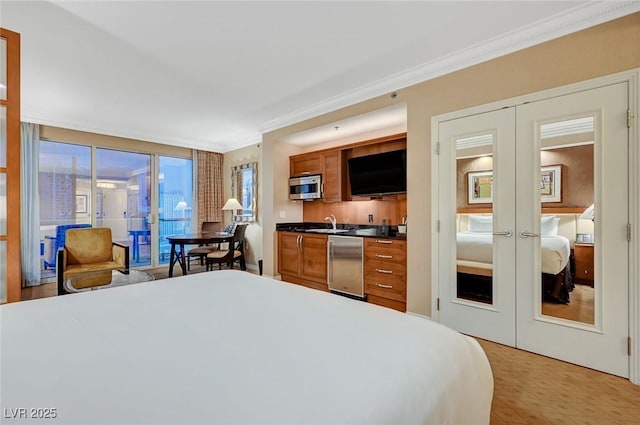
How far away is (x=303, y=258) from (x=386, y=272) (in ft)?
4.90

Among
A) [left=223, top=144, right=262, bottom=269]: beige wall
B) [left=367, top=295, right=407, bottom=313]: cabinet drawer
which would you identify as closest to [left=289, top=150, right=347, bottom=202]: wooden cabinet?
[left=223, top=144, right=262, bottom=269]: beige wall

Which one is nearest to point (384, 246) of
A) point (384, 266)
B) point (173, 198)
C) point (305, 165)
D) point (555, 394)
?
point (384, 266)

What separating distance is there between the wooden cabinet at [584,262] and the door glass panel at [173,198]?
6362 mm

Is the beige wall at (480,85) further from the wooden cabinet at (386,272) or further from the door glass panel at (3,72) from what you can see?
the door glass panel at (3,72)

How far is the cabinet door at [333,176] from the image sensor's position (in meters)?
4.58

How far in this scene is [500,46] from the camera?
253cm

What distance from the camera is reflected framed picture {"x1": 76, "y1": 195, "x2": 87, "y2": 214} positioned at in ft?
16.7

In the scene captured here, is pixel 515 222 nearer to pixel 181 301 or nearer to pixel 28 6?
pixel 181 301

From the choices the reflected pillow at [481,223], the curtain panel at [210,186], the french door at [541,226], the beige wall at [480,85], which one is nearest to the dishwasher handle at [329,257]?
the beige wall at [480,85]

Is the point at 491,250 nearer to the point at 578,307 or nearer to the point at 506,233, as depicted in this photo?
the point at 506,233

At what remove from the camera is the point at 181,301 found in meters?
1.53

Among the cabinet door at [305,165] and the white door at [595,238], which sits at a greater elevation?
the cabinet door at [305,165]

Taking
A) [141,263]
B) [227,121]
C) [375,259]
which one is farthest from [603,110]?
[141,263]

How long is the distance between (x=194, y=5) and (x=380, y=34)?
1.48 m
